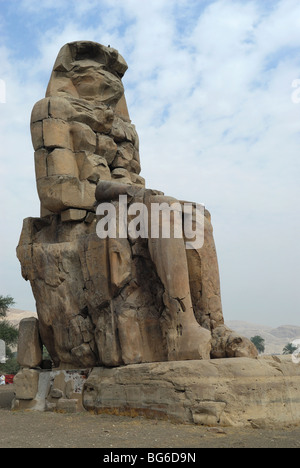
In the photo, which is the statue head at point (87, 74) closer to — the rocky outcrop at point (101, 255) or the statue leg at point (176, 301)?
the rocky outcrop at point (101, 255)

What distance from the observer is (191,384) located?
4957 millimetres

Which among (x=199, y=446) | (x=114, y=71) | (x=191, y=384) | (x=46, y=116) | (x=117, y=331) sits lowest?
(x=199, y=446)

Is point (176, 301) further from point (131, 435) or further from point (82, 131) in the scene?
point (82, 131)

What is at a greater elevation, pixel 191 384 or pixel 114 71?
pixel 114 71

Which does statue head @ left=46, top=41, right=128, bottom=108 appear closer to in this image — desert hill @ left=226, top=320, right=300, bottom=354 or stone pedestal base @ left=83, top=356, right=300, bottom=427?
stone pedestal base @ left=83, top=356, right=300, bottom=427

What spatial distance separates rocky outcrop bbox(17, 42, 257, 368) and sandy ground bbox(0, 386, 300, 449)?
86cm

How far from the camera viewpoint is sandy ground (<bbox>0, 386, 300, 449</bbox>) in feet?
13.3

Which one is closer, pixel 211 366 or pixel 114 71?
pixel 211 366

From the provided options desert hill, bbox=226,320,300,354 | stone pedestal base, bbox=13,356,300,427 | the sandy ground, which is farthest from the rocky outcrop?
desert hill, bbox=226,320,300,354

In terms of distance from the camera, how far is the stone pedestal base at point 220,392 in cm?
475

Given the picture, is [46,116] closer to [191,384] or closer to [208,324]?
[208,324]

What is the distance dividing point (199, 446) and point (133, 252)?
271 cm
